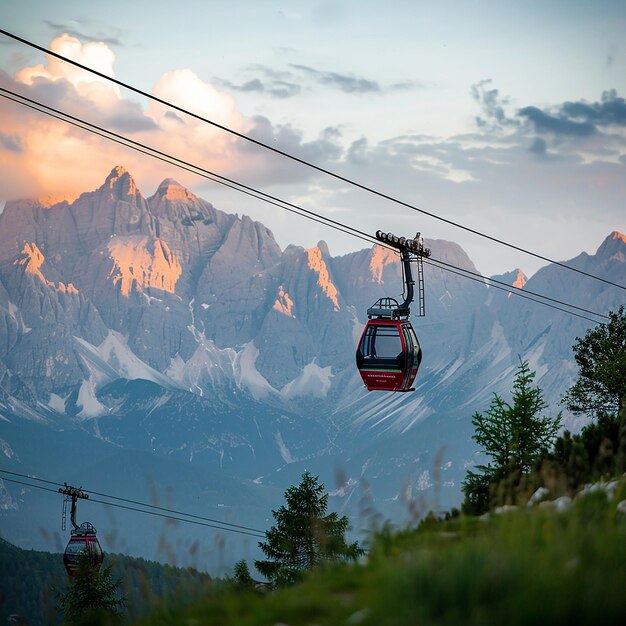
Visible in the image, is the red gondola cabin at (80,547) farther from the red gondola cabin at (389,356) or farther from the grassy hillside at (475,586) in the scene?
the grassy hillside at (475,586)

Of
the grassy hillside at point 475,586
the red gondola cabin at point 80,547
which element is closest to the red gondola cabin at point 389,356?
the grassy hillside at point 475,586

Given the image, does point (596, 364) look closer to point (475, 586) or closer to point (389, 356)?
point (389, 356)

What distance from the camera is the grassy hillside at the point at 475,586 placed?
325 inches

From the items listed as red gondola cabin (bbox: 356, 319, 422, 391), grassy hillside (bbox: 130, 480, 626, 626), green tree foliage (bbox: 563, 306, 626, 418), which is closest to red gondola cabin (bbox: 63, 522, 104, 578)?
green tree foliage (bbox: 563, 306, 626, 418)

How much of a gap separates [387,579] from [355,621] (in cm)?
60

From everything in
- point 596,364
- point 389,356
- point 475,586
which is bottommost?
point 475,586

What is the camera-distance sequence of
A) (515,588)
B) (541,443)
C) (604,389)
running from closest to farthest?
1. (515,588)
2. (541,443)
3. (604,389)

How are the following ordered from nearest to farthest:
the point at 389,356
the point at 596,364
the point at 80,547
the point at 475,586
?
the point at 475,586, the point at 389,356, the point at 596,364, the point at 80,547

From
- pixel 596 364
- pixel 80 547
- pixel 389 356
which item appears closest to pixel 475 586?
pixel 389 356

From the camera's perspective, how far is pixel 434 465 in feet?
38.5

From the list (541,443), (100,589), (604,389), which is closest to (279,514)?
(100,589)

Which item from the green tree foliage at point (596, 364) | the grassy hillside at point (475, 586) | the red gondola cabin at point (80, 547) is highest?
the green tree foliage at point (596, 364)

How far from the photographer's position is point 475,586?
28.5 feet

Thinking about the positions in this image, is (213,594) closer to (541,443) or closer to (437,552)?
(437,552)
